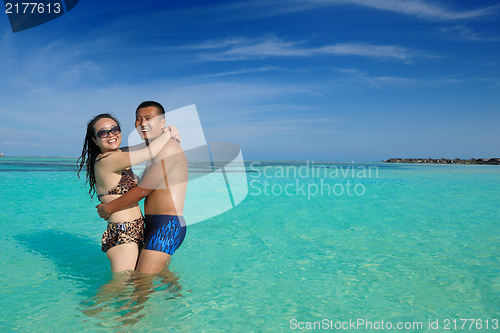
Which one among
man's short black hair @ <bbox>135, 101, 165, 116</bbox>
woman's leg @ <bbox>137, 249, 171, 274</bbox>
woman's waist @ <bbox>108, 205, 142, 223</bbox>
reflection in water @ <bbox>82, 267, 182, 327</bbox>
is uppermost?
man's short black hair @ <bbox>135, 101, 165, 116</bbox>

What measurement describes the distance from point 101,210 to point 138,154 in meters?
0.70

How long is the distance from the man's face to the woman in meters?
0.10

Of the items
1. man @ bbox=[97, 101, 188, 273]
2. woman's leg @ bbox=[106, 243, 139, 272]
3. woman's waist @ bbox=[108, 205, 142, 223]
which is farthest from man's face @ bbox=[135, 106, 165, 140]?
woman's leg @ bbox=[106, 243, 139, 272]

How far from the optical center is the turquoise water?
3180 mm

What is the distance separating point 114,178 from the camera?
10.0ft

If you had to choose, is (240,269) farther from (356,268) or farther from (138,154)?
(138,154)

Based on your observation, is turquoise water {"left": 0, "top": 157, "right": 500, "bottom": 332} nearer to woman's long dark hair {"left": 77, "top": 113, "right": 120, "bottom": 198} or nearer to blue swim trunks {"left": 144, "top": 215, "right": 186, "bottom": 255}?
blue swim trunks {"left": 144, "top": 215, "right": 186, "bottom": 255}

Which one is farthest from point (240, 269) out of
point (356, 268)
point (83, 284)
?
point (83, 284)

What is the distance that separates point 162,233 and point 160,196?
420 mm

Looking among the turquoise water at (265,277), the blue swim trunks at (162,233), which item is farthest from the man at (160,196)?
the turquoise water at (265,277)

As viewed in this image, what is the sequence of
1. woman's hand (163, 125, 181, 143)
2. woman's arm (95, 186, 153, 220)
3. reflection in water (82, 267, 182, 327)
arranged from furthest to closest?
woman's hand (163, 125, 181, 143) → reflection in water (82, 267, 182, 327) → woman's arm (95, 186, 153, 220)

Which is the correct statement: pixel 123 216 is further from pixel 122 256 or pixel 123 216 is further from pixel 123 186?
pixel 122 256

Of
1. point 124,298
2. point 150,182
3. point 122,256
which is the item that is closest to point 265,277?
point 124,298

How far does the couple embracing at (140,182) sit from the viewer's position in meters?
2.97
